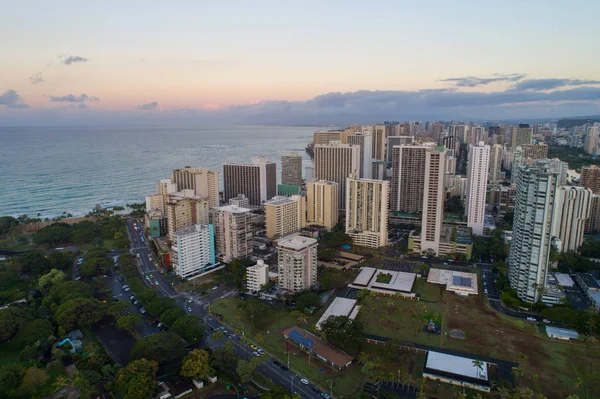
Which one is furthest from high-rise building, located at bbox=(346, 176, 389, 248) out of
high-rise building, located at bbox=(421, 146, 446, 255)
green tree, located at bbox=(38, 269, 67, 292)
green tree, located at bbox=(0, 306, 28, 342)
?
green tree, located at bbox=(0, 306, 28, 342)

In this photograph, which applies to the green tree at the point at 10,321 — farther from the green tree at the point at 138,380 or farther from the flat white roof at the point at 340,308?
the flat white roof at the point at 340,308

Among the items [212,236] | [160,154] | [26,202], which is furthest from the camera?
[160,154]

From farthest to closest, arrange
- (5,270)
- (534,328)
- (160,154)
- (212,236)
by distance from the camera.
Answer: (160,154), (212,236), (5,270), (534,328)

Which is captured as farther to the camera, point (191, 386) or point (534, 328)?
point (534, 328)

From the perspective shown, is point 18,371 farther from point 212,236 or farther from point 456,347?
point 456,347

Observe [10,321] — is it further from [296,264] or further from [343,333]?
[343,333]

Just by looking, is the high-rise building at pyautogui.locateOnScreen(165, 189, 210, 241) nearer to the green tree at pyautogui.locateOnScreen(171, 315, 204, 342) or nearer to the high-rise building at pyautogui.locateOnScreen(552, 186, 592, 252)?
the green tree at pyautogui.locateOnScreen(171, 315, 204, 342)

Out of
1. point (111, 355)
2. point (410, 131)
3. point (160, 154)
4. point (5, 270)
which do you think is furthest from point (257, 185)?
point (410, 131)
